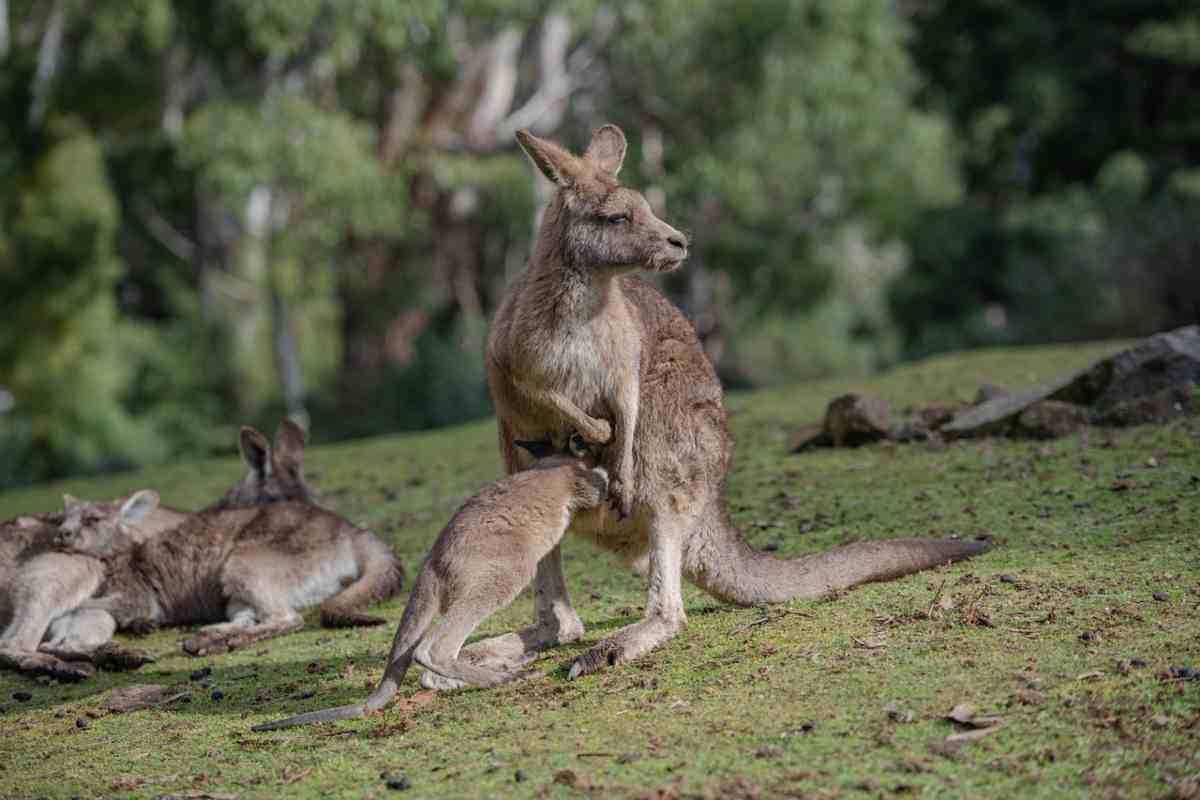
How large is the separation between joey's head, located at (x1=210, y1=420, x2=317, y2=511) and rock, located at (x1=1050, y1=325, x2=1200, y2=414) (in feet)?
15.4

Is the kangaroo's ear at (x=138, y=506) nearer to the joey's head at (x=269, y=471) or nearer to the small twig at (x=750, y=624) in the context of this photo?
the joey's head at (x=269, y=471)

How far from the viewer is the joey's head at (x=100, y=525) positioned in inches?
283

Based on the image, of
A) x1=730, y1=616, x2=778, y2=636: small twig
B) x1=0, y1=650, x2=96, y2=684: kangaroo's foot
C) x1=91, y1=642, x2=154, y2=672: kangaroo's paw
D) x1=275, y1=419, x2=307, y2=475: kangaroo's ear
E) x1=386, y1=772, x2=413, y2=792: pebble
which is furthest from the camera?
x1=275, y1=419, x2=307, y2=475: kangaroo's ear

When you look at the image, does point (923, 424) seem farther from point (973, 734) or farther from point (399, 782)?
point (399, 782)

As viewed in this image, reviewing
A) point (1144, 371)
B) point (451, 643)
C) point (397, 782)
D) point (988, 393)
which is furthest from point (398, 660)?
point (988, 393)

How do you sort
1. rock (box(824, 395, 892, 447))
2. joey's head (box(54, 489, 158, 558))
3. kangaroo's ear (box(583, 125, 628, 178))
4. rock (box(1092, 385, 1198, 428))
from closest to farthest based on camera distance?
1. kangaroo's ear (box(583, 125, 628, 178))
2. joey's head (box(54, 489, 158, 558))
3. rock (box(1092, 385, 1198, 428))
4. rock (box(824, 395, 892, 447))

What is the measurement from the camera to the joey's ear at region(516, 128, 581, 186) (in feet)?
18.5

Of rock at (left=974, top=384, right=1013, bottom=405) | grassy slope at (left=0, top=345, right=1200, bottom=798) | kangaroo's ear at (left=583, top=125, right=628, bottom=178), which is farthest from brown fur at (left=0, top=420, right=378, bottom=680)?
rock at (left=974, top=384, right=1013, bottom=405)

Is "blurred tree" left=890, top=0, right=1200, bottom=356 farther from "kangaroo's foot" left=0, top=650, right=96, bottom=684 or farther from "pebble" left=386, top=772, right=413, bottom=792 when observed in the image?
"pebble" left=386, top=772, right=413, bottom=792

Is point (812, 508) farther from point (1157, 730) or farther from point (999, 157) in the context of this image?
point (999, 157)

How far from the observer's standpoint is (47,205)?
23.4 m

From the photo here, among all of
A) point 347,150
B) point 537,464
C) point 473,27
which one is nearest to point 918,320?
point 473,27

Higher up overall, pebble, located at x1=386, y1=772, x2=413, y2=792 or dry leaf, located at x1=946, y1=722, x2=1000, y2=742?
dry leaf, located at x1=946, y1=722, x2=1000, y2=742

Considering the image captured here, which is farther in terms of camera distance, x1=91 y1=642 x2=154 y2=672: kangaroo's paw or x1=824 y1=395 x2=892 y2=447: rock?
x1=824 y1=395 x2=892 y2=447: rock
